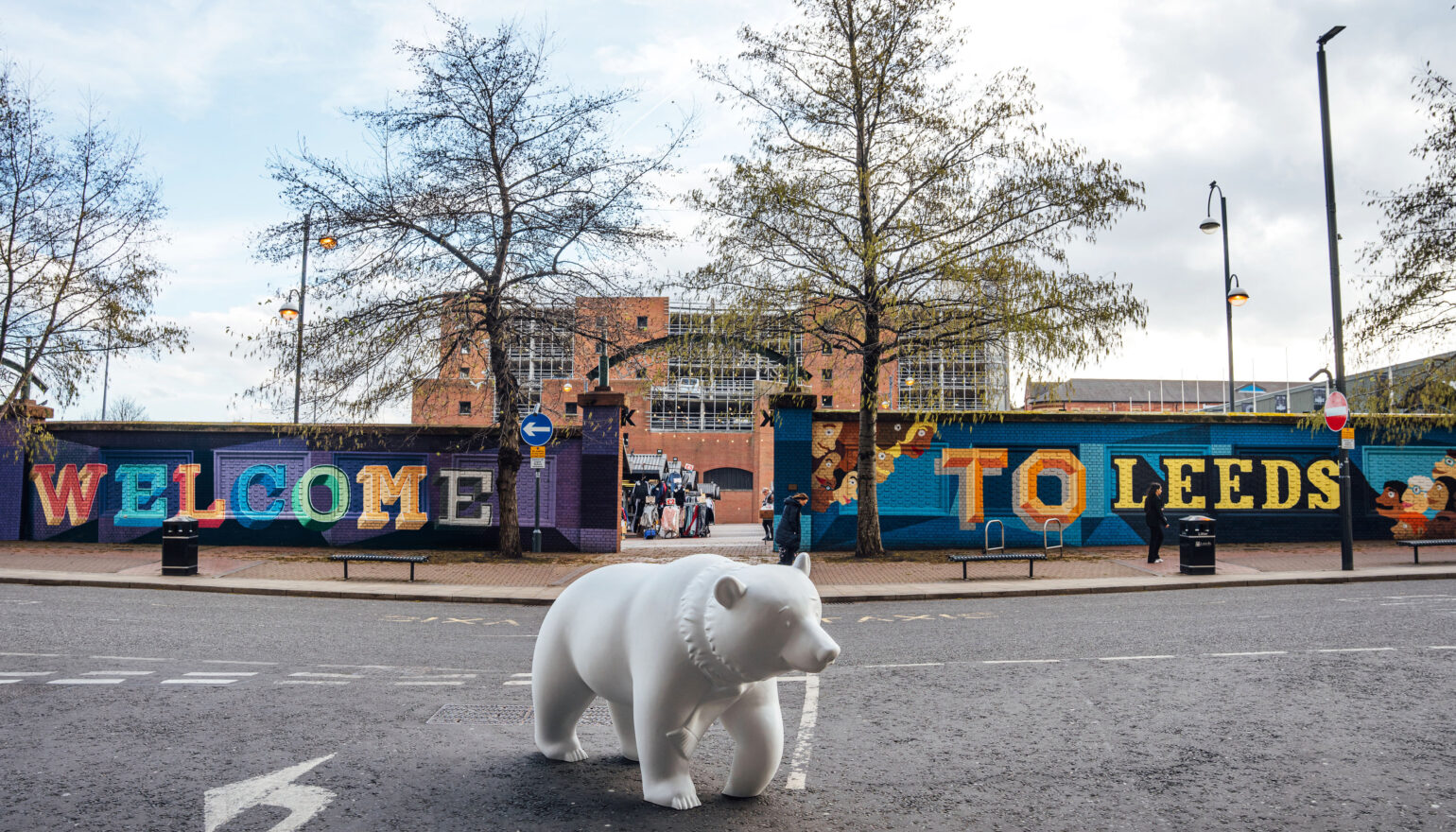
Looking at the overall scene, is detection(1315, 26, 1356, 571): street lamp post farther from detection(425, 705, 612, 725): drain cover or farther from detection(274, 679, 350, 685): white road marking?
detection(274, 679, 350, 685): white road marking

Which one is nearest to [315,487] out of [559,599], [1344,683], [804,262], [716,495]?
[804,262]

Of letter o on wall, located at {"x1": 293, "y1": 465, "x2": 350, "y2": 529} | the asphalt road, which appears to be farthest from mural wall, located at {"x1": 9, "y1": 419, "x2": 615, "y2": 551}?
the asphalt road

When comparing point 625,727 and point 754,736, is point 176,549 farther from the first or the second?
point 754,736

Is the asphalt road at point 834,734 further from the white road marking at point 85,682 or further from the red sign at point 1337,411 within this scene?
the red sign at point 1337,411

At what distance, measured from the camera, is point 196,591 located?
14.5 metres

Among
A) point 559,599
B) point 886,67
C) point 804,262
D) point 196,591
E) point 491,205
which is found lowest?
point 196,591

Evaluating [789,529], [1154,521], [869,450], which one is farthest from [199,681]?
[1154,521]

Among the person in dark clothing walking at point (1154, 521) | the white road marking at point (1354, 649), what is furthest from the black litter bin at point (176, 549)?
the person in dark clothing walking at point (1154, 521)

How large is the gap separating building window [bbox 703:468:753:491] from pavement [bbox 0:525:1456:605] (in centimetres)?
3557

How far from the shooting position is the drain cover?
601cm

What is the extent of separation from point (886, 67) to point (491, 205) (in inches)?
355

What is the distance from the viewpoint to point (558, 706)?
15.7 ft

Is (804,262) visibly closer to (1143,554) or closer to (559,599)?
(1143,554)

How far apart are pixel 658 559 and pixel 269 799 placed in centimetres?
1480
